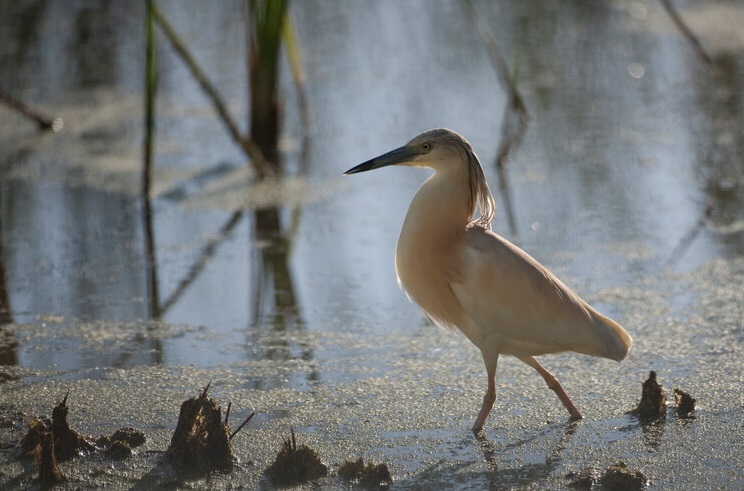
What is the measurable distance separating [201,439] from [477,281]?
109cm

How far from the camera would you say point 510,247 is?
12.5 feet

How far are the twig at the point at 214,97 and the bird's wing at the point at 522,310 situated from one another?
2.60m

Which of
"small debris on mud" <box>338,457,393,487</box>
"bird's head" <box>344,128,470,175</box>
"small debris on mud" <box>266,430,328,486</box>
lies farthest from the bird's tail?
"small debris on mud" <box>266,430,328,486</box>

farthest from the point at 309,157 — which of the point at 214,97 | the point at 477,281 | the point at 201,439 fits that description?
the point at 201,439

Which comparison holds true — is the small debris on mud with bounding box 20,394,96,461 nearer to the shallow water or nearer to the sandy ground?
the sandy ground

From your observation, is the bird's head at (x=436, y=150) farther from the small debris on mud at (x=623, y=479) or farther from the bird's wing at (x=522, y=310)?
the small debris on mud at (x=623, y=479)

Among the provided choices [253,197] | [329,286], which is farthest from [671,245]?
[253,197]

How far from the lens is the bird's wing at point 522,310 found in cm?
369

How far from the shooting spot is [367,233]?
5.80 m

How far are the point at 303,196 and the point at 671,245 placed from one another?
2125 mm

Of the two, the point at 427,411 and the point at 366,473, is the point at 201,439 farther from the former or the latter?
the point at 427,411

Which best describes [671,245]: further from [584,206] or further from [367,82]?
[367,82]

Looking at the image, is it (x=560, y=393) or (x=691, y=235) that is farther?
(x=691, y=235)

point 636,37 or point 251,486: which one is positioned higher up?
point 636,37
